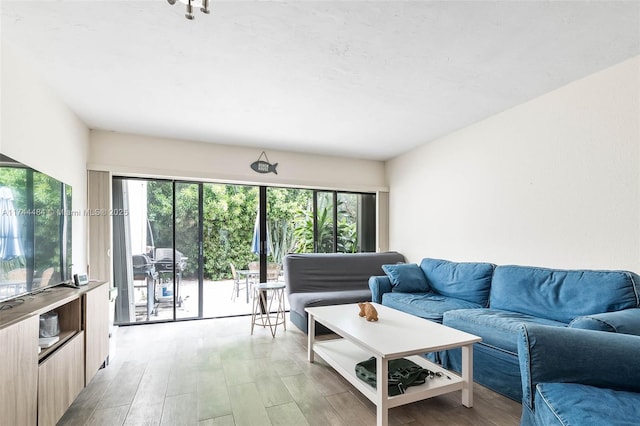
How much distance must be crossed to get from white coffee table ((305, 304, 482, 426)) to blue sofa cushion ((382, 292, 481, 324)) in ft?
1.28

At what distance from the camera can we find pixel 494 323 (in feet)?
7.91

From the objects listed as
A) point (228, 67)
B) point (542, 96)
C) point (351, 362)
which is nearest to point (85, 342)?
point (351, 362)

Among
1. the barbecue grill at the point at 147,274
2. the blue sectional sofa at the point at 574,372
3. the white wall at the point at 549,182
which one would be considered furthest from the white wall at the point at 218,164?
the blue sectional sofa at the point at 574,372

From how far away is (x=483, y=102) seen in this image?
10.0 ft

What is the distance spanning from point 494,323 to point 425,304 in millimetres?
811

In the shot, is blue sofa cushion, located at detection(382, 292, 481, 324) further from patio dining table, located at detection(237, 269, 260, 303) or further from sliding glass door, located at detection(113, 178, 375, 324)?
patio dining table, located at detection(237, 269, 260, 303)

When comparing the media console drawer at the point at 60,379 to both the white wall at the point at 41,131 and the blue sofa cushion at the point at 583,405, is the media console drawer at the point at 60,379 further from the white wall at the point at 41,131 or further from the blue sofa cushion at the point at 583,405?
the blue sofa cushion at the point at 583,405

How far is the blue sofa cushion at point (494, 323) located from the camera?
7.36ft

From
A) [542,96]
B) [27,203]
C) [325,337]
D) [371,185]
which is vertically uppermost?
[542,96]

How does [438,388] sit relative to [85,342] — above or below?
below

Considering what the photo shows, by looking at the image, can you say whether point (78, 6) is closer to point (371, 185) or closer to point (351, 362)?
point (351, 362)

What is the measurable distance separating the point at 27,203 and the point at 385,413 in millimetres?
2419

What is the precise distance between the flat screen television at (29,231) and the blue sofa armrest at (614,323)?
3.15m

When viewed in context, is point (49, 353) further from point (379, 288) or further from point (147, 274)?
point (379, 288)
